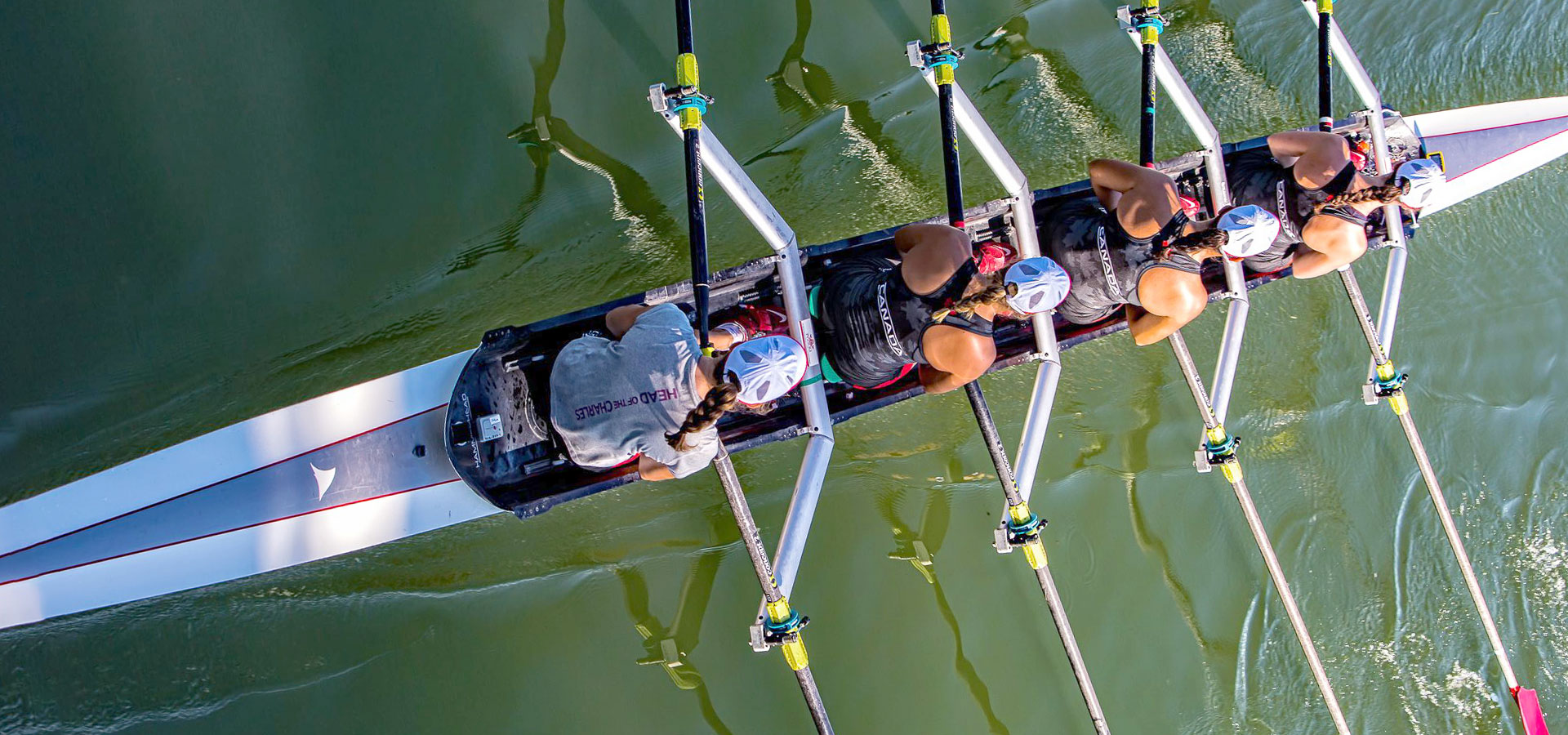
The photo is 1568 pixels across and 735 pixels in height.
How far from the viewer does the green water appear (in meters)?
3.35

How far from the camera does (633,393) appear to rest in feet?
8.65

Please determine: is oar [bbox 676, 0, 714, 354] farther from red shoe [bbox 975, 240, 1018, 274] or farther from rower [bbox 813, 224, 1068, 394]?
red shoe [bbox 975, 240, 1018, 274]

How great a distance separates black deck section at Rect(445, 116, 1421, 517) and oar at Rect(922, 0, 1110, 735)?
0.80ft

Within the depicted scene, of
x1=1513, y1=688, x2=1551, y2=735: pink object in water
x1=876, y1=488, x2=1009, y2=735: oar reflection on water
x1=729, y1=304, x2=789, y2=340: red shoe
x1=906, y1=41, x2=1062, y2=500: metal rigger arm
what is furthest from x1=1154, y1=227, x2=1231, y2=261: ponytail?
x1=1513, y1=688, x2=1551, y2=735: pink object in water

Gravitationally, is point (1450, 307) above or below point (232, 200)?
below

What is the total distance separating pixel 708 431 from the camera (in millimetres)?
2656

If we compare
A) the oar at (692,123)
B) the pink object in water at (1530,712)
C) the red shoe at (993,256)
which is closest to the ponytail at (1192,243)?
the red shoe at (993,256)

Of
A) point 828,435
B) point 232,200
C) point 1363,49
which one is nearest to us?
point 828,435

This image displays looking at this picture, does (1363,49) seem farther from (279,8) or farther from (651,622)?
(279,8)

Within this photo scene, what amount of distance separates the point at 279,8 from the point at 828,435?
286cm

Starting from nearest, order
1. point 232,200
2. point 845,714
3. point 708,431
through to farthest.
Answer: point 708,431
point 232,200
point 845,714

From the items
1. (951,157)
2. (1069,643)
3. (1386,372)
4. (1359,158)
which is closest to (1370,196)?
(1359,158)

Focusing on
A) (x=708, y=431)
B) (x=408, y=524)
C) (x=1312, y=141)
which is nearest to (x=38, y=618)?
(x=408, y=524)

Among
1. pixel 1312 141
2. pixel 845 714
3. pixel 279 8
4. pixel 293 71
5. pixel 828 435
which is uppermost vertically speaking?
pixel 279 8
